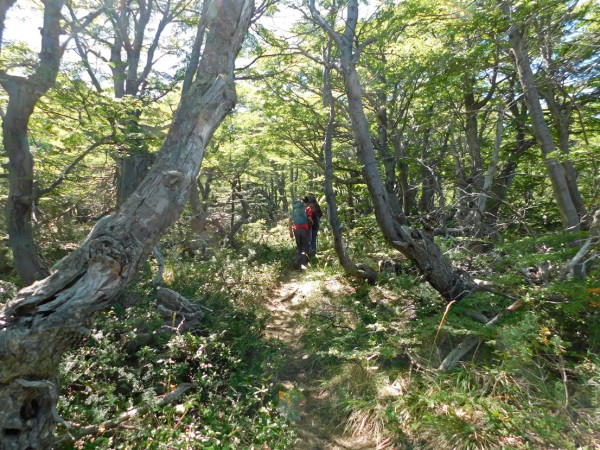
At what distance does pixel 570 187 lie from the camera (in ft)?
17.8

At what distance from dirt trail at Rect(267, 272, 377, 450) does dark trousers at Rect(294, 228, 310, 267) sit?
1.42 m

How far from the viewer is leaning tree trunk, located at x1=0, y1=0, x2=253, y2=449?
2.25 metres

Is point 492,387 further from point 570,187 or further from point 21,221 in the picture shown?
point 21,221

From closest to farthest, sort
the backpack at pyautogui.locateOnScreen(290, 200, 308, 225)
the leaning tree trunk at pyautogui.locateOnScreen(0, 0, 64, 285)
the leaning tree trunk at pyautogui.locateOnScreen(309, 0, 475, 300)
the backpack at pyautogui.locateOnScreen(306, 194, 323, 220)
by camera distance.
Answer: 1. the leaning tree trunk at pyautogui.locateOnScreen(309, 0, 475, 300)
2. the leaning tree trunk at pyautogui.locateOnScreen(0, 0, 64, 285)
3. the backpack at pyautogui.locateOnScreen(290, 200, 308, 225)
4. the backpack at pyautogui.locateOnScreen(306, 194, 323, 220)

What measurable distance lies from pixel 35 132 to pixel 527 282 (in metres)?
9.74

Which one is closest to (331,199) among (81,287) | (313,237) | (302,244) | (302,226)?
(302,226)

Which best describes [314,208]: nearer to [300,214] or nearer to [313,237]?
[300,214]

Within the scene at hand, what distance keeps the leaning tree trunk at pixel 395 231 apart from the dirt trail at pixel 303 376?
224 cm

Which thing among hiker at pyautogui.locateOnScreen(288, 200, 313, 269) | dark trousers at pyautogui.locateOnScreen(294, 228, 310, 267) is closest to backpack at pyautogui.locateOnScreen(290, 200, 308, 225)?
hiker at pyautogui.locateOnScreen(288, 200, 313, 269)

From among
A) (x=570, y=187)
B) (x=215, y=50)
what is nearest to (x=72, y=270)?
(x=215, y=50)

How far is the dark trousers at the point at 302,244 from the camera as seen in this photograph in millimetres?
9055

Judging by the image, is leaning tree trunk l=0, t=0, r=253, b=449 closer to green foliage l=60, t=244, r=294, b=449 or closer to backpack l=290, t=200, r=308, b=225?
green foliage l=60, t=244, r=294, b=449

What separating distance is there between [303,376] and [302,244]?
4894 mm

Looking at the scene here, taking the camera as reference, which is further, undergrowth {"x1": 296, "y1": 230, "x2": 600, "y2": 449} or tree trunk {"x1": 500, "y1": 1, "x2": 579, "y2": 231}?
tree trunk {"x1": 500, "y1": 1, "x2": 579, "y2": 231}
